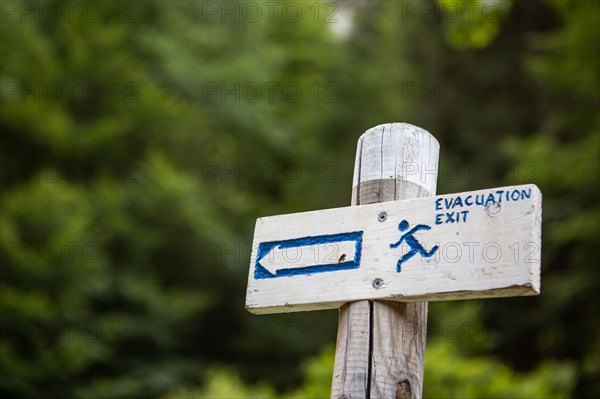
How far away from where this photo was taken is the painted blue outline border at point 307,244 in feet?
5.04

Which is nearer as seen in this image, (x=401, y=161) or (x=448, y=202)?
(x=448, y=202)

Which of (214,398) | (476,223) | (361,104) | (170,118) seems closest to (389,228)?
(476,223)

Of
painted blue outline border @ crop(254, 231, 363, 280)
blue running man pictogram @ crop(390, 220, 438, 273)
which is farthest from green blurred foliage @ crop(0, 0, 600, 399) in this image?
blue running man pictogram @ crop(390, 220, 438, 273)

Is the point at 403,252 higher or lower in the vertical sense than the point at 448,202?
lower

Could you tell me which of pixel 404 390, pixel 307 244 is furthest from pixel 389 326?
pixel 307 244

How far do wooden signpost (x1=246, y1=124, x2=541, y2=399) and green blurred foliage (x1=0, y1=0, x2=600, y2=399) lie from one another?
3.10m

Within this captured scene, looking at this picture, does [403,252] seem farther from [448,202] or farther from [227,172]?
[227,172]

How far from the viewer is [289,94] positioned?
1155cm

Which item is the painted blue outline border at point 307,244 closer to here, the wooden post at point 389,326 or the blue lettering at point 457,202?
the wooden post at point 389,326

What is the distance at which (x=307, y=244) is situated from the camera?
1.61 meters

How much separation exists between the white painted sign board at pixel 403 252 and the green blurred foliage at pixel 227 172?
309 cm

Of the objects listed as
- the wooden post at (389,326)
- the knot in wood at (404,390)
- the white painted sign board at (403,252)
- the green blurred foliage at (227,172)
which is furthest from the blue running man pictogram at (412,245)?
the green blurred foliage at (227,172)

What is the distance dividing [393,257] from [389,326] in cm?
15

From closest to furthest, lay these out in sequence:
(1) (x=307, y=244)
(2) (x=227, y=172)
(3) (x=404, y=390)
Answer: (3) (x=404, y=390)
(1) (x=307, y=244)
(2) (x=227, y=172)
